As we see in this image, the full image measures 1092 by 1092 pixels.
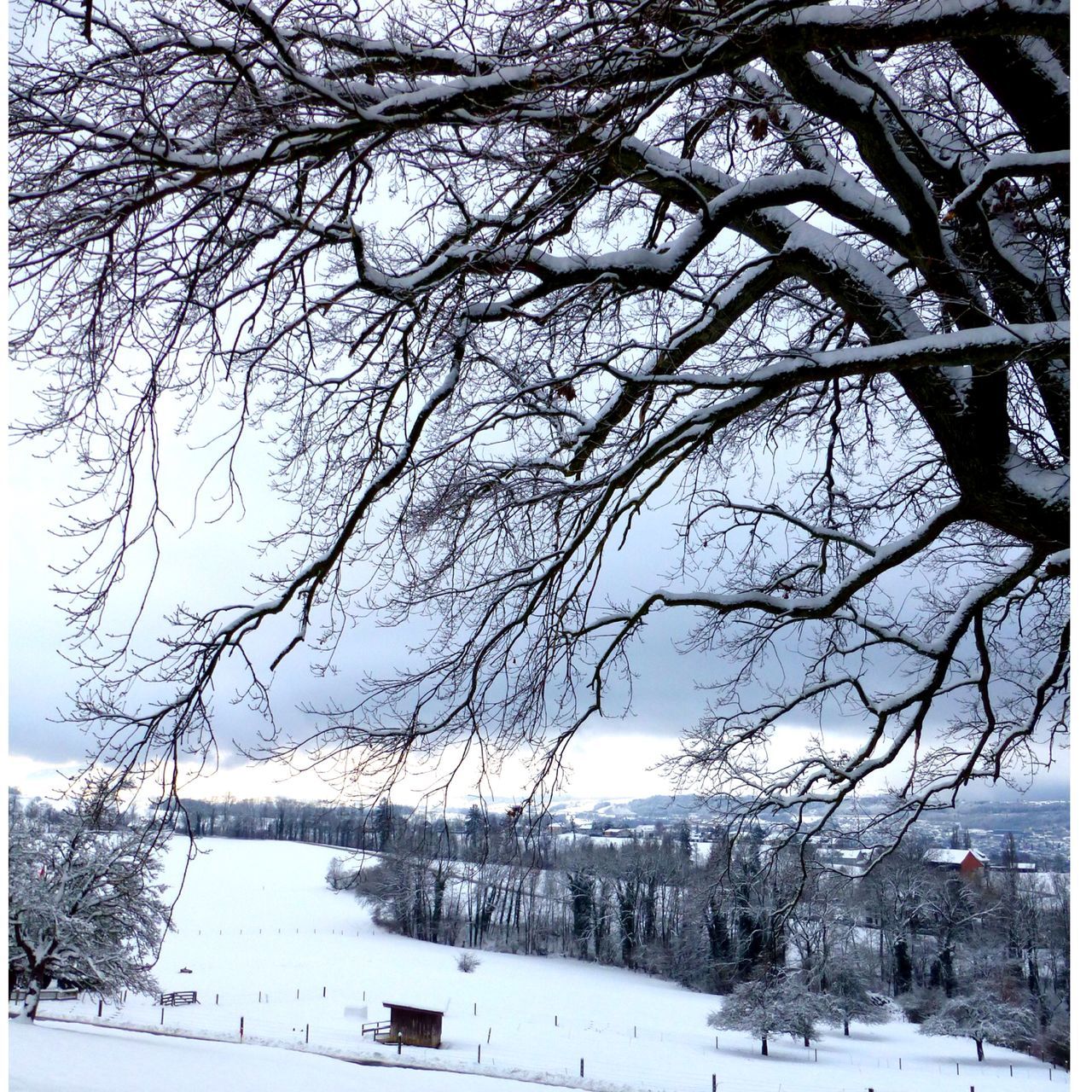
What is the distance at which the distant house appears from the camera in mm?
9211

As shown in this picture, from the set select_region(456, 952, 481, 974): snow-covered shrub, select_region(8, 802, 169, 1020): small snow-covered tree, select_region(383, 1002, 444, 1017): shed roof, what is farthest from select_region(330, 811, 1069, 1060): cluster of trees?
select_region(8, 802, 169, 1020): small snow-covered tree

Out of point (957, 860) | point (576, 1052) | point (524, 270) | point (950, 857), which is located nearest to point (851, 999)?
point (576, 1052)

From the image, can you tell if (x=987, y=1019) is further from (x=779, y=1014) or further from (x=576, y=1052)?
(x=576, y=1052)

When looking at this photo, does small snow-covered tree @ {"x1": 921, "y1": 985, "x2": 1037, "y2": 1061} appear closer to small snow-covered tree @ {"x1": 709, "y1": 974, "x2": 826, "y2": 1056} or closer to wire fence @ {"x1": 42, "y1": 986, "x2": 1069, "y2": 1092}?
wire fence @ {"x1": 42, "y1": 986, "x2": 1069, "y2": 1092}

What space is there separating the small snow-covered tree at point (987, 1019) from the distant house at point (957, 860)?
4794mm

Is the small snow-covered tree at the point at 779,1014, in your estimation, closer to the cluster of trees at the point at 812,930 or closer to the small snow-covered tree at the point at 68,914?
the cluster of trees at the point at 812,930

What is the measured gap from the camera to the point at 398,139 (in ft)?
9.96

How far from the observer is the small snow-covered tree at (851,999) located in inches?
688

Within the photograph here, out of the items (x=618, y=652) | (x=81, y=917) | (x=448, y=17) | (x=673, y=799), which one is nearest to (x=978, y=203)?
(x=448, y=17)

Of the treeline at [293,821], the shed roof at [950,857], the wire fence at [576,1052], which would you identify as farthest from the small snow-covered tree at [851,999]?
the treeline at [293,821]

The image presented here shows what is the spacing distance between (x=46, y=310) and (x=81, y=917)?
730 cm

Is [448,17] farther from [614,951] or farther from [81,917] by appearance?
[614,951]

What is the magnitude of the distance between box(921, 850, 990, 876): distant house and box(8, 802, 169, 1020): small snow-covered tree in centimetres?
691

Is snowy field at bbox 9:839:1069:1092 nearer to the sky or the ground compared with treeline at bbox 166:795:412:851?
nearer to the ground
